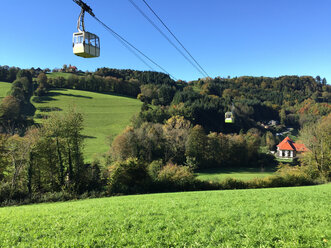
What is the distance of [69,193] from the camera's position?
22.9 m

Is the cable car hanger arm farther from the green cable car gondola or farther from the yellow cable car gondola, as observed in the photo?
Result: the green cable car gondola

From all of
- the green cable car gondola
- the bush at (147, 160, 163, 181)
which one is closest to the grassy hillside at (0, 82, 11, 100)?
the bush at (147, 160, 163, 181)

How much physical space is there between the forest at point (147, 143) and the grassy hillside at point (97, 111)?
482cm

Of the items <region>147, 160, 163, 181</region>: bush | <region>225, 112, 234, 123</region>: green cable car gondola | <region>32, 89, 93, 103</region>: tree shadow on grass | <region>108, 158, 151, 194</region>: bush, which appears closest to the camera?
<region>108, 158, 151, 194</region>: bush

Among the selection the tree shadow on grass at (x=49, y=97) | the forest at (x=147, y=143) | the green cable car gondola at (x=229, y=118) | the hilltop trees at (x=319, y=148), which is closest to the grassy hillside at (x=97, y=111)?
the tree shadow on grass at (x=49, y=97)

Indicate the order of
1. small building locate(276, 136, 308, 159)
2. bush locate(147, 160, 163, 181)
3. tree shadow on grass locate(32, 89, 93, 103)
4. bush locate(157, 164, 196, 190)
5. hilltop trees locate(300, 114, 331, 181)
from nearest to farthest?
bush locate(157, 164, 196, 190) → bush locate(147, 160, 163, 181) → hilltop trees locate(300, 114, 331, 181) → tree shadow on grass locate(32, 89, 93, 103) → small building locate(276, 136, 308, 159)

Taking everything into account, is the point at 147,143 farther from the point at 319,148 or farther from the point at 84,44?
the point at 84,44

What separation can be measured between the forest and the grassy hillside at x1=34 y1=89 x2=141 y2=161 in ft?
15.8

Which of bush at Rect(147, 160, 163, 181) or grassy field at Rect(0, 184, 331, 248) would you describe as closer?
grassy field at Rect(0, 184, 331, 248)

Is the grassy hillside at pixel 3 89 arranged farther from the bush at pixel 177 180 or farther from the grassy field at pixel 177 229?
the grassy field at pixel 177 229

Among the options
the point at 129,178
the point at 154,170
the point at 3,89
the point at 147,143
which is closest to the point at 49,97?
the point at 3,89

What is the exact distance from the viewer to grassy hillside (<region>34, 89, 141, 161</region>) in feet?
201

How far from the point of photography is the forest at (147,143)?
24797mm

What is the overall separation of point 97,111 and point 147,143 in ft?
118
